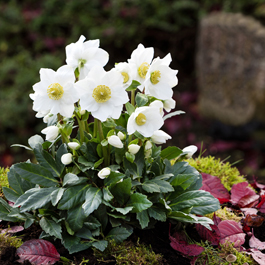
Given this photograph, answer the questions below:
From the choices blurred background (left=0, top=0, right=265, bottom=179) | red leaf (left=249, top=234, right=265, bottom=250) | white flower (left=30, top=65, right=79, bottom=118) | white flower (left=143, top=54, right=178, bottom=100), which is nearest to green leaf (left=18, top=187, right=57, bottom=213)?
white flower (left=30, top=65, right=79, bottom=118)

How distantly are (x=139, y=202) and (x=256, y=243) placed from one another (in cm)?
57

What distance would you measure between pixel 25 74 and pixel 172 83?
9.93 ft

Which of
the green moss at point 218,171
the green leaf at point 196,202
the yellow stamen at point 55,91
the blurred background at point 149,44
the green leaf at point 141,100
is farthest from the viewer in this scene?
the blurred background at point 149,44

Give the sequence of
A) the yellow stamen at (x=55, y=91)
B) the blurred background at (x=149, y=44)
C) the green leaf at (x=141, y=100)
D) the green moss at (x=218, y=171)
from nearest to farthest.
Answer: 1. the yellow stamen at (x=55, y=91)
2. the green leaf at (x=141, y=100)
3. the green moss at (x=218, y=171)
4. the blurred background at (x=149, y=44)

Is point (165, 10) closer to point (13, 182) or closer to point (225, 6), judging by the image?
point (225, 6)

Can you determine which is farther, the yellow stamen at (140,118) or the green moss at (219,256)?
Result: the green moss at (219,256)

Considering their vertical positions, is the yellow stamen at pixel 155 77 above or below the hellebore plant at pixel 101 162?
above

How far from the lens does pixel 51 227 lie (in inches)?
45.8

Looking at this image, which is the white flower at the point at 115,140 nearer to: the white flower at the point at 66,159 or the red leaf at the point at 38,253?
the white flower at the point at 66,159

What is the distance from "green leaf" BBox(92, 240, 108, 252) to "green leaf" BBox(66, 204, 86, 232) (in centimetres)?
8

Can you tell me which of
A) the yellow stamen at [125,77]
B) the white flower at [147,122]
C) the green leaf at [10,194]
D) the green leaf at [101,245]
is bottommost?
the green leaf at [101,245]

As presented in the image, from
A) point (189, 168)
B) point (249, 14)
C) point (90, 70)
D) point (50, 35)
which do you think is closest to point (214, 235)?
point (189, 168)

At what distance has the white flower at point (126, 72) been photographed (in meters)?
1.12

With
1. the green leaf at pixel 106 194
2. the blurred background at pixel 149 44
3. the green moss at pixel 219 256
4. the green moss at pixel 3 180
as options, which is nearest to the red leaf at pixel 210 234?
the green moss at pixel 219 256
